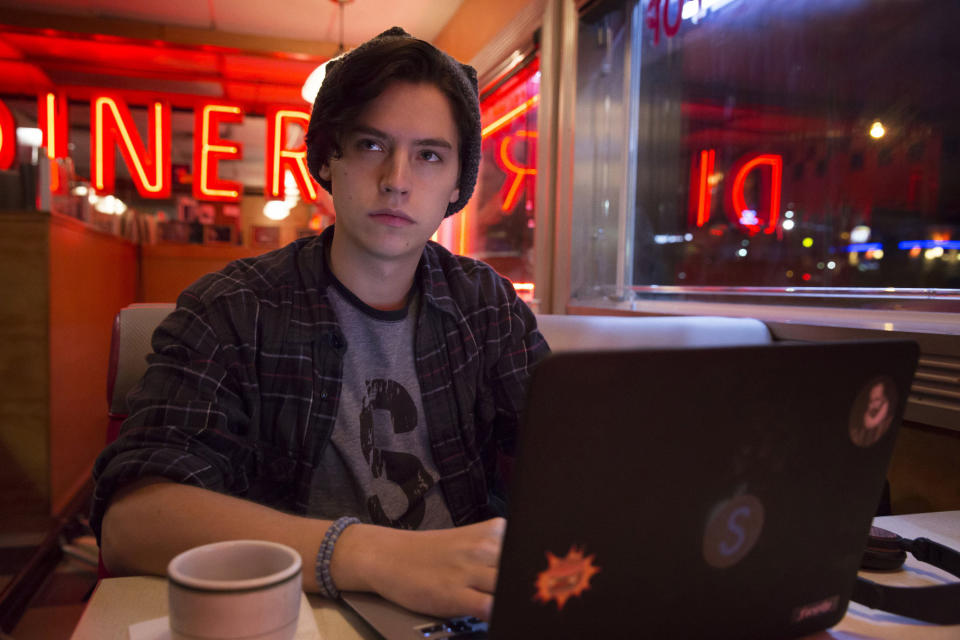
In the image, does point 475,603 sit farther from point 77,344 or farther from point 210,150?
point 210,150

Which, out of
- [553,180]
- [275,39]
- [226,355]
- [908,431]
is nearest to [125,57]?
[275,39]

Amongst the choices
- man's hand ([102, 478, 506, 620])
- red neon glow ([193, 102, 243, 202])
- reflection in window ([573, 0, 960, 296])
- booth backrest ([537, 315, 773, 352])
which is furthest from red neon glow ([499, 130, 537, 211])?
man's hand ([102, 478, 506, 620])

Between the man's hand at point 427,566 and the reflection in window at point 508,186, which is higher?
the reflection in window at point 508,186

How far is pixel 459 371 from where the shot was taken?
43.7 inches

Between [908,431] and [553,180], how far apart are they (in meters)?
2.00

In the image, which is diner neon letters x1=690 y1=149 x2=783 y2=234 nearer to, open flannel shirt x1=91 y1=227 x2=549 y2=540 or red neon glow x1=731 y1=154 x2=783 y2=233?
red neon glow x1=731 y1=154 x2=783 y2=233

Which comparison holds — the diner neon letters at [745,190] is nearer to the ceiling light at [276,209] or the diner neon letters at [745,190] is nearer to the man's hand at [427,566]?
the man's hand at [427,566]

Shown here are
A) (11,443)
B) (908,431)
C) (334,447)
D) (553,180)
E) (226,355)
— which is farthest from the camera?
(553,180)

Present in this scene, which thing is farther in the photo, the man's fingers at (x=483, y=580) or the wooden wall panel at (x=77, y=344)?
the wooden wall panel at (x=77, y=344)

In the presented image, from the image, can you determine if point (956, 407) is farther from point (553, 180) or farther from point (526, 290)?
point (526, 290)

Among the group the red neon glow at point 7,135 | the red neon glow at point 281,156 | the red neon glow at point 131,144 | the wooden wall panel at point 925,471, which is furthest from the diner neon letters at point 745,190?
the red neon glow at point 7,135

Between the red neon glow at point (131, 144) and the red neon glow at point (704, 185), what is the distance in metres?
3.79

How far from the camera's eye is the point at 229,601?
443 mm

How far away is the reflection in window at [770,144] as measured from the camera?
161 centimetres
